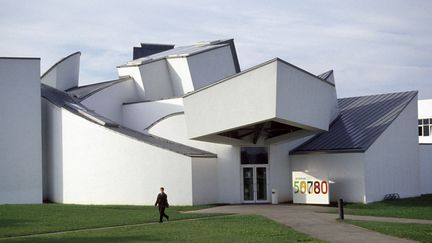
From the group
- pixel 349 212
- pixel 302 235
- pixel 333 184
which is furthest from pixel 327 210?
pixel 302 235

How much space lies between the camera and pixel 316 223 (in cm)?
2380

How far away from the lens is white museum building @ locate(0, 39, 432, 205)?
31.8 m

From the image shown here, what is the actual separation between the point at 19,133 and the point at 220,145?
1227 cm

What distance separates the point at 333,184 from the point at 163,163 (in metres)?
9.65

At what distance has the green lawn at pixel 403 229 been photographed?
19000 millimetres

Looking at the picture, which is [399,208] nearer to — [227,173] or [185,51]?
[227,173]

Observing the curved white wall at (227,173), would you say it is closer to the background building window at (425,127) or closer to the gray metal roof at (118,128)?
the gray metal roof at (118,128)

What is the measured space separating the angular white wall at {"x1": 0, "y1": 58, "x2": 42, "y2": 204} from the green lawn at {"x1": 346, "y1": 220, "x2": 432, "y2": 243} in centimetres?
2158

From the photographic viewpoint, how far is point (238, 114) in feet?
103

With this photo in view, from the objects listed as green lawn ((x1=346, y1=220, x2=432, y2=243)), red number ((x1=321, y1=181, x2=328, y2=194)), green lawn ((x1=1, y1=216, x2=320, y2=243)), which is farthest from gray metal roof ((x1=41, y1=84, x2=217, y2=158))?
green lawn ((x1=346, y1=220, x2=432, y2=243))

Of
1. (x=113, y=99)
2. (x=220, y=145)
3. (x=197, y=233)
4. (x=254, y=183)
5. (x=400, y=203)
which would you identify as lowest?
(x=400, y=203)

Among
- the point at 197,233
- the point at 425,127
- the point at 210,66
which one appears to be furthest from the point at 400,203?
the point at 425,127

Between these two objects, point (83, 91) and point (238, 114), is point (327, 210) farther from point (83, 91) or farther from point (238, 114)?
point (83, 91)

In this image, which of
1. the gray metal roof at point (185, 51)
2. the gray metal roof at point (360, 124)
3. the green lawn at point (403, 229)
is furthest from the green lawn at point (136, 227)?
the gray metal roof at point (185, 51)
